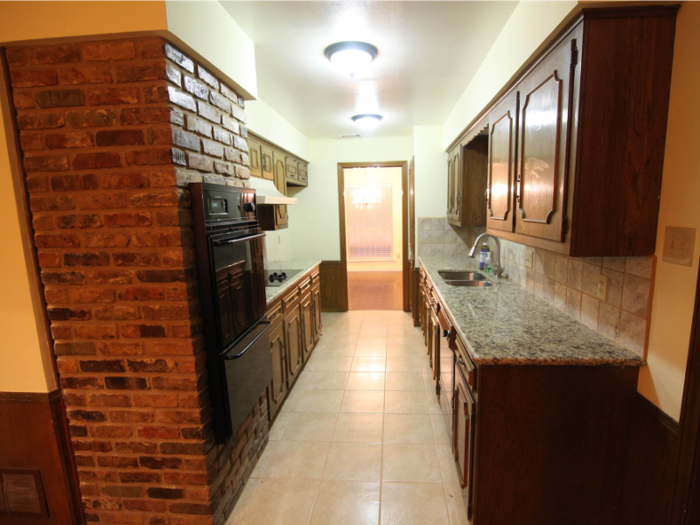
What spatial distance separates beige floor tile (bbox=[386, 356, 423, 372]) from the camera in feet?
11.0

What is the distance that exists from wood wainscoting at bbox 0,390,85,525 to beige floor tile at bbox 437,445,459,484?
1825 millimetres

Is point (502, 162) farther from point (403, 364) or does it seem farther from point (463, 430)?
point (403, 364)

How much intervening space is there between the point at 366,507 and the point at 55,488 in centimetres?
146

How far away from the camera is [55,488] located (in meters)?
1.61

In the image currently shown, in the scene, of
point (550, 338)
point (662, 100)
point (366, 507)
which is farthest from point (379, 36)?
point (366, 507)

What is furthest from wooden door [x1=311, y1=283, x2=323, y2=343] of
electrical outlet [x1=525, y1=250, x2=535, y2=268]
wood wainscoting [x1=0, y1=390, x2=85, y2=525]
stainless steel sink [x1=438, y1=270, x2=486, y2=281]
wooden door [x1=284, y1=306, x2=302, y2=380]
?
wood wainscoting [x1=0, y1=390, x2=85, y2=525]

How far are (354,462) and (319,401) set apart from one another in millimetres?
760

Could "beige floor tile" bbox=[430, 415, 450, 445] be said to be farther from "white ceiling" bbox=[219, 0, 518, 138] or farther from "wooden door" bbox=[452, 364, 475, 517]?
"white ceiling" bbox=[219, 0, 518, 138]

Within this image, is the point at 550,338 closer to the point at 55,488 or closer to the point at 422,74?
the point at 422,74

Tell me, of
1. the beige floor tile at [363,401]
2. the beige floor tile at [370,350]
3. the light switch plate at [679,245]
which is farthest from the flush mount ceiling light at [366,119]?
Answer: the light switch plate at [679,245]

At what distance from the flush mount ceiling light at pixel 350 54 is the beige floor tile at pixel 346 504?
2490 millimetres

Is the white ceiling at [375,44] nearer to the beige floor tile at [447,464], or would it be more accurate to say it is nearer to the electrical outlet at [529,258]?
the electrical outlet at [529,258]

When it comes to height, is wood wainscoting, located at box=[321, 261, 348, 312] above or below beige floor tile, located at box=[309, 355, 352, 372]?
above

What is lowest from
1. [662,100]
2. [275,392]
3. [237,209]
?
[275,392]
